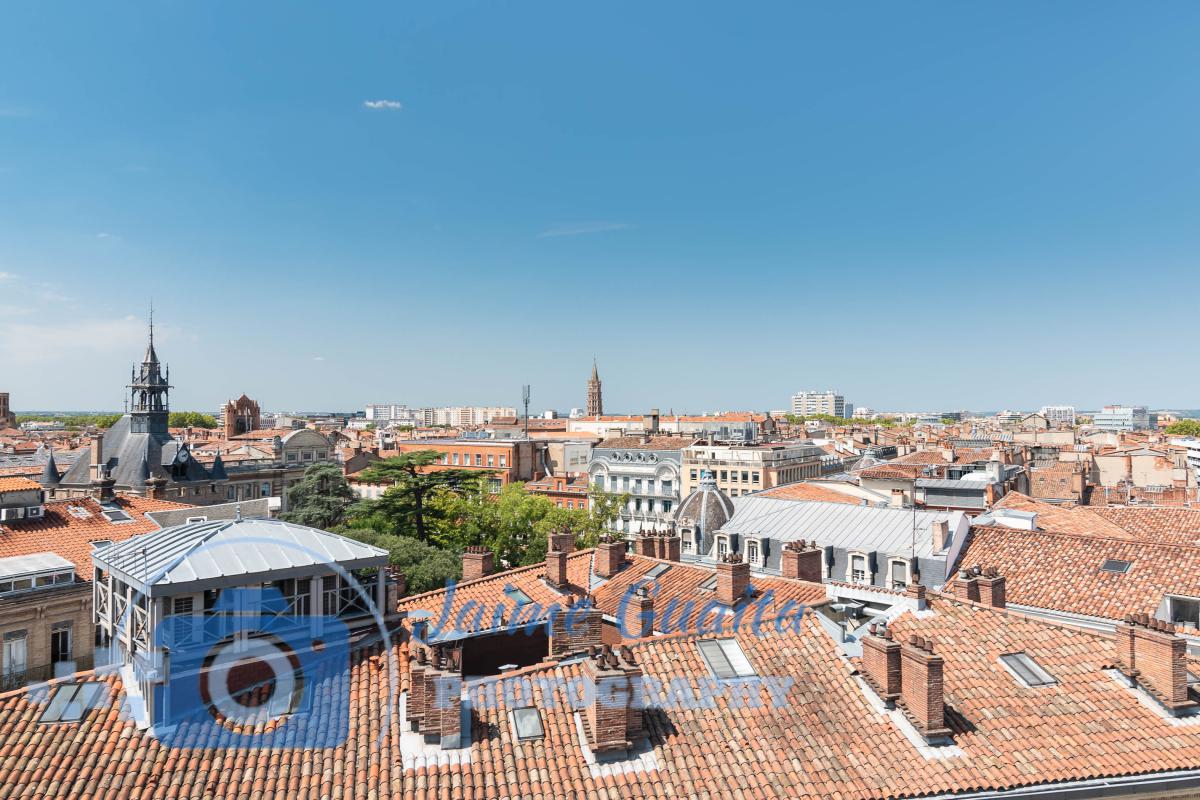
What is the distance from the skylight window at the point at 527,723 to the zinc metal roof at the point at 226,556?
4718 millimetres

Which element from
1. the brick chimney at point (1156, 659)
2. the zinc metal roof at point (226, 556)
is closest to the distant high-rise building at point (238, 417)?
the zinc metal roof at point (226, 556)

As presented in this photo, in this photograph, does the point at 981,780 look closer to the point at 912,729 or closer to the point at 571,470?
the point at 912,729

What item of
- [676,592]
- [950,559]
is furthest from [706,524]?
[676,592]

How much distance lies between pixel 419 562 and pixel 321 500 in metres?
17.7

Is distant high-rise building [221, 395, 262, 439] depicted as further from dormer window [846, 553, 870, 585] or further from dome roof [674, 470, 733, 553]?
dormer window [846, 553, 870, 585]

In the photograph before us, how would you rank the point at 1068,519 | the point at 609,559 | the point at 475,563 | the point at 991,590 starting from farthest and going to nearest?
the point at 1068,519 → the point at 609,559 → the point at 475,563 → the point at 991,590

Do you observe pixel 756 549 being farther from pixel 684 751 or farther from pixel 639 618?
pixel 684 751

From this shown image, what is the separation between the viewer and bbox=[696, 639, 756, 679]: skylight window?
47.3ft

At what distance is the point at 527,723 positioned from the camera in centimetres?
1274

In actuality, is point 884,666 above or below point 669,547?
above

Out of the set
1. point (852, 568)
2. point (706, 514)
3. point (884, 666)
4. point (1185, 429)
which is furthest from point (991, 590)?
point (1185, 429)

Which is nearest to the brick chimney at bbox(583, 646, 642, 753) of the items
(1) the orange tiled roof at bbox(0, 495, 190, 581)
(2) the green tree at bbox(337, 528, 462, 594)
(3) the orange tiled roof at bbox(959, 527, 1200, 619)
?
(2) the green tree at bbox(337, 528, 462, 594)

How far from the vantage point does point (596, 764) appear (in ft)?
39.2

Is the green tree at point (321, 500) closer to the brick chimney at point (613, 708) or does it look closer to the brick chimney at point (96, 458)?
the brick chimney at point (96, 458)
